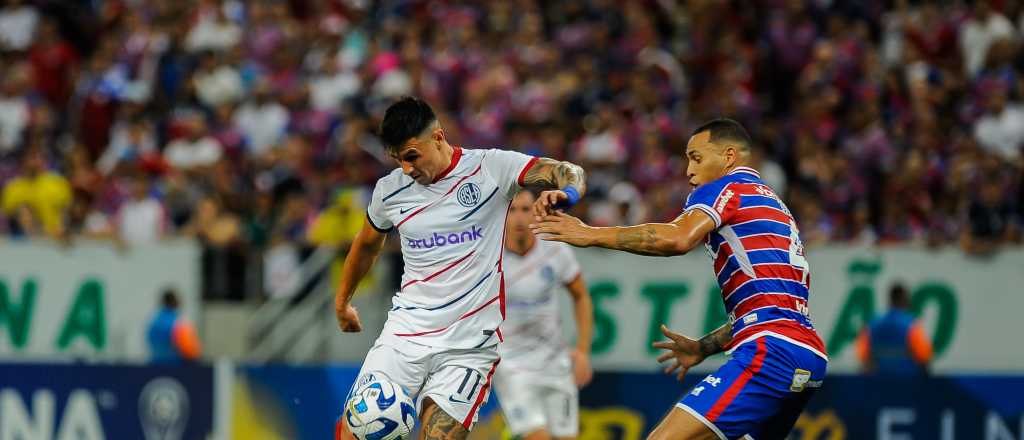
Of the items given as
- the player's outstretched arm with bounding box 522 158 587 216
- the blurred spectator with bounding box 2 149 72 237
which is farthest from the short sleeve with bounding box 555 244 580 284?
the blurred spectator with bounding box 2 149 72 237

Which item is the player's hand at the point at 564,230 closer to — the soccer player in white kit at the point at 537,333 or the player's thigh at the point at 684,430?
the player's thigh at the point at 684,430

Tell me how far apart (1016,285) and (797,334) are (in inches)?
303

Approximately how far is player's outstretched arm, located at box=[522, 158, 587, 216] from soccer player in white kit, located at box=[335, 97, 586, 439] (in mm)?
19

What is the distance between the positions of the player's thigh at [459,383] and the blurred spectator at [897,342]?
6618 mm

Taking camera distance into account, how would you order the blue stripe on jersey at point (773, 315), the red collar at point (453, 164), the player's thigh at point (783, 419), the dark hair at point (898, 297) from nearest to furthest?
the blue stripe on jersey at point (773, 315)
the player's thigh at point (783, 419)
the red collar at point (453, 164)
the dark hair at point (898, 297)

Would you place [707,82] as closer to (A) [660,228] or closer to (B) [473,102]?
(B) [473,102]

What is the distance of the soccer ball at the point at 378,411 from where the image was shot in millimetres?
8164

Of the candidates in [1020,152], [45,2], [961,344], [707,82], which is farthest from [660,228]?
[45,2]

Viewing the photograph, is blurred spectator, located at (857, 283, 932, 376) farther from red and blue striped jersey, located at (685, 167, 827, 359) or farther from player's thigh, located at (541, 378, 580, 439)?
red and blue striped jersey, located at (685, 167, 827, 359)

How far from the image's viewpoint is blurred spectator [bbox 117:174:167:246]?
56.3 feet

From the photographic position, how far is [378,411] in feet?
26.8

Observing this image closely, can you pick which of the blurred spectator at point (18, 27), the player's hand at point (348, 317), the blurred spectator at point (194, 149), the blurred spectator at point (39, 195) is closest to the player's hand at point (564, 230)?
the player's hand at point (348, 317)

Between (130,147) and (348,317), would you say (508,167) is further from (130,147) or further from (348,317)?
(130,147)

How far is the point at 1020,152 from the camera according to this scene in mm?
16438
